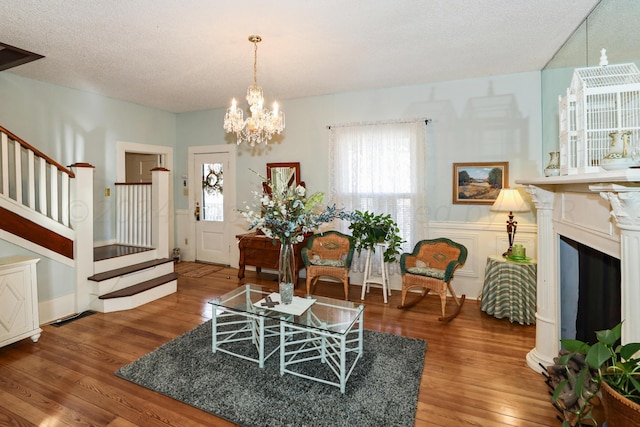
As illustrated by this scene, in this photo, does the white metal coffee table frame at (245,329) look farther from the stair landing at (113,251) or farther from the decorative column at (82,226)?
the stair landing at (113,251)

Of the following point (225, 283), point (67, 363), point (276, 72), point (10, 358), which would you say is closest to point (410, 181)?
point (276, 72)

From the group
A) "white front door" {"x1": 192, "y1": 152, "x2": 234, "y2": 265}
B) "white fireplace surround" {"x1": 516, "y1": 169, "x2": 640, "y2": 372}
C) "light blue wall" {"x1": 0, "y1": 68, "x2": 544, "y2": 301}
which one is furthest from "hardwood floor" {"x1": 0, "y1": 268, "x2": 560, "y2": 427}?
"white front door" {"x1": 192, "y1": 152, "x2": 234, "y2": 265}

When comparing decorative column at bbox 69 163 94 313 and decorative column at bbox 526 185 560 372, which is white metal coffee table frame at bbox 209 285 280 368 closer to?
decorative column at bbox 69 163 94 313

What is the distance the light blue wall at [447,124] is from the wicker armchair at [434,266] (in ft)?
2.01

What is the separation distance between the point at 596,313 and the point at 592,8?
226cm

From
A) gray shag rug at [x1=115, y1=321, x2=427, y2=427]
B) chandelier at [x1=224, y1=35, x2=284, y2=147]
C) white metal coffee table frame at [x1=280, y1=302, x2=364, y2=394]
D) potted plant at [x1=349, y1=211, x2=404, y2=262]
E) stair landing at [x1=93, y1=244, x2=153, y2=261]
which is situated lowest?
gray shag rug at [x1=115, y1=321, x2=427, y2=427]

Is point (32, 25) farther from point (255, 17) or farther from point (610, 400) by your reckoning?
point (610, 400)

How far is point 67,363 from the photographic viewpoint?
257 cm

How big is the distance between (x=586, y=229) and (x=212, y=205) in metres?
5.29

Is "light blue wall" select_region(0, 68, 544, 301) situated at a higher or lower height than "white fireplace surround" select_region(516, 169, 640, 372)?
higher

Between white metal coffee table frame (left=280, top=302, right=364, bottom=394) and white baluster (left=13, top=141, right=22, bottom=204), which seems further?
white baluster (left=13, top=141, right=22, bottom=204)

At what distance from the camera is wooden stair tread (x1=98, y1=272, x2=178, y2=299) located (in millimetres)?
3686

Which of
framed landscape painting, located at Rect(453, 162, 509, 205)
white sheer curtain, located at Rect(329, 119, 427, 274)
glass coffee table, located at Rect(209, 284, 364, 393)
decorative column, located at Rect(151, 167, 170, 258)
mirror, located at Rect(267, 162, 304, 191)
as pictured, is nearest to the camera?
glass coffee table, located at Rect(209, 284, 364, 393)

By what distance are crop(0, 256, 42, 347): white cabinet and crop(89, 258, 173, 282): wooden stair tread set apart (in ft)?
2.59
